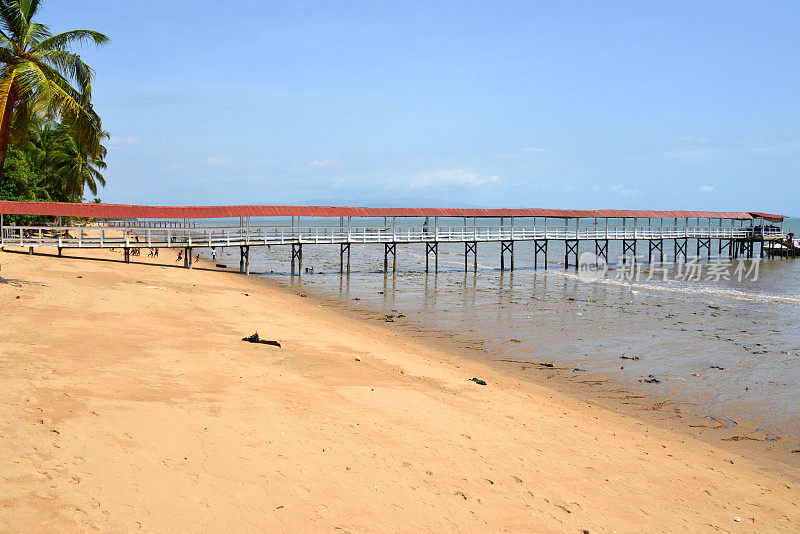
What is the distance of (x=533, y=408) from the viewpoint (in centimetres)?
1009

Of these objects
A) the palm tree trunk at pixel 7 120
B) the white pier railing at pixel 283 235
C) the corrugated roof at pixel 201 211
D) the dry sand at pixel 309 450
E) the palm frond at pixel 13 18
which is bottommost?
the dry sand at pixel 309 450

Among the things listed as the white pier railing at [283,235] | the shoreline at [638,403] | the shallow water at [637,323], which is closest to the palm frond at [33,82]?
the shoreline at [638,403]

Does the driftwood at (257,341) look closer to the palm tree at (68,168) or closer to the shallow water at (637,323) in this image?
the shallow water at (637,323)

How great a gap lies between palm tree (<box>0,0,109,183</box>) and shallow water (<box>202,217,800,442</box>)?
11458 mm

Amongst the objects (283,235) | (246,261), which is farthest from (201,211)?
(283,235)

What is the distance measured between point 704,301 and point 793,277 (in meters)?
18.2

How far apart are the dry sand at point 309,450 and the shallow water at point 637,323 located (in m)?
3.19

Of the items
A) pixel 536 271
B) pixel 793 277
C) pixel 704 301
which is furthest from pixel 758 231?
pixel 704 301

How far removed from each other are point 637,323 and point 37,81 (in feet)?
64.3

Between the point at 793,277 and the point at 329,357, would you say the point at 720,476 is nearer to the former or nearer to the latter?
the point at 329,357

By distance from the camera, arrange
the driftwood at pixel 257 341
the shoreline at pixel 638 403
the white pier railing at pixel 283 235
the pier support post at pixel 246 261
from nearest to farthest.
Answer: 1. the shoreline at pixel 638 403
2. the driftwood at pixel 257 341
3. the white pier railing at pixel 283 235
4. the pier support post at pixel 246 261

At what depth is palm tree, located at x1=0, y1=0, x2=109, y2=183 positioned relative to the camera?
41.1 feet

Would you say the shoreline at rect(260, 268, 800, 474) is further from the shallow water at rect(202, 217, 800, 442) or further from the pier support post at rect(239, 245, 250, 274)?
the pier support post at rect(239, 245, 250, 274)

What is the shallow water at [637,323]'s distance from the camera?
12.8 m
